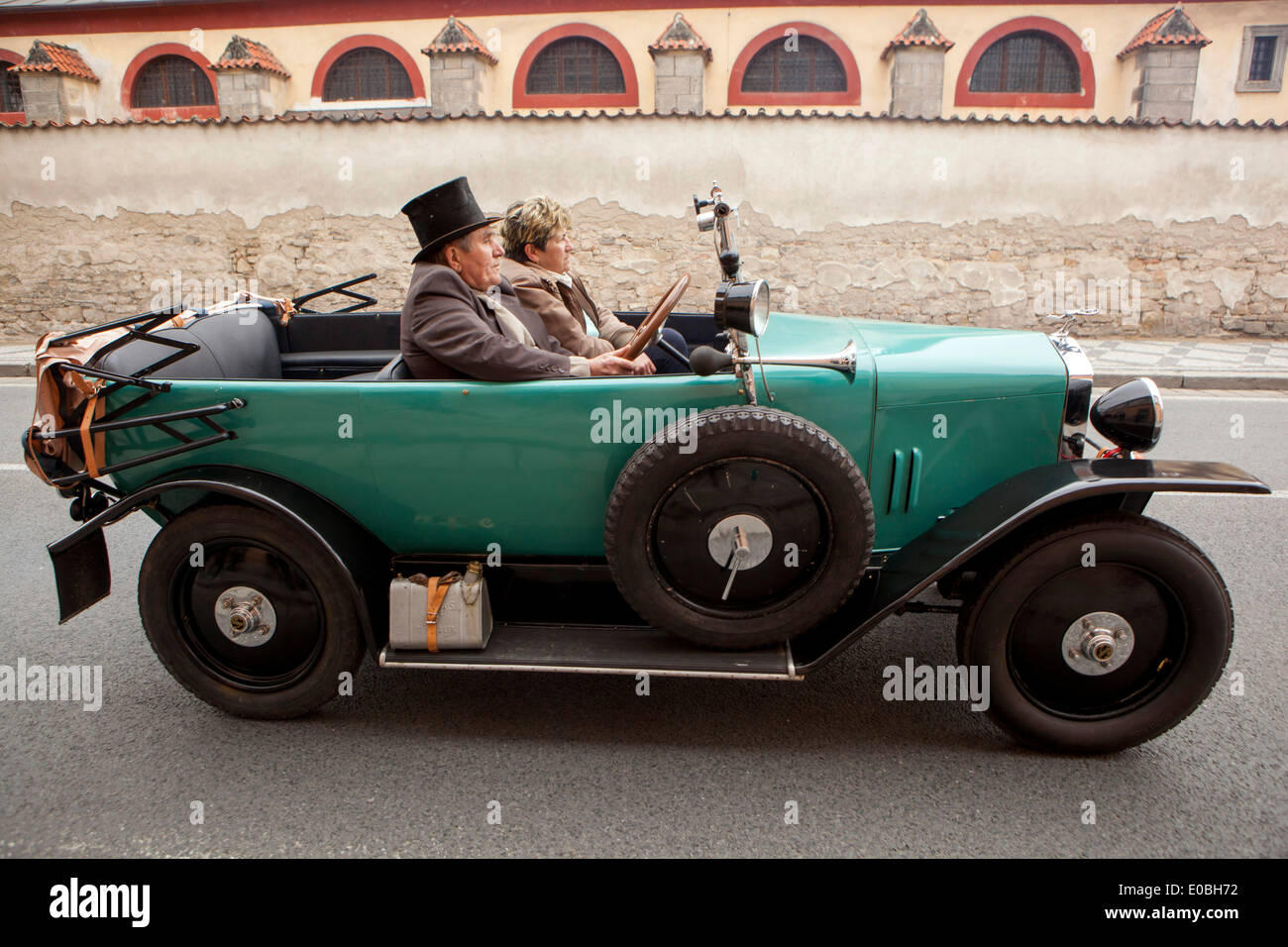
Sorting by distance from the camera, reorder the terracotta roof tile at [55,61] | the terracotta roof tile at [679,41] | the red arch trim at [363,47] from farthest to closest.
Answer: the red arch trim at [363,47], the terracotta roof tile at [55,61], the terracotta roof tile at [679,41]

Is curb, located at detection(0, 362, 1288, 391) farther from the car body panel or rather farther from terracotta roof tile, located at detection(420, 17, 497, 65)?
terracotta roof tile, located at detection(420, 17, 497, 65)

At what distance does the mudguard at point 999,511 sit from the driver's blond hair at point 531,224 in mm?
1898

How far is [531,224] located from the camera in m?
3.39

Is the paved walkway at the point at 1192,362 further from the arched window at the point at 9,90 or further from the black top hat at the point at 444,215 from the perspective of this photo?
the arched window at the point at 9,90

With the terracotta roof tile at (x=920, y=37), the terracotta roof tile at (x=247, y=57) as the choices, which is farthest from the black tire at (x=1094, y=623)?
the terracotta roof tile at (x=247, y=57)

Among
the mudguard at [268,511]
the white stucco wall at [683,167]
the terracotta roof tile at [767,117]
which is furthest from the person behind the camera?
the white stucco wall at [683,167]

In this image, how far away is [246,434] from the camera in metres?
2.62

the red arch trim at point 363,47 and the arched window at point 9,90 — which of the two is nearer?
the red arch trim at point 363,47

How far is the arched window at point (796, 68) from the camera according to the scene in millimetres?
14875

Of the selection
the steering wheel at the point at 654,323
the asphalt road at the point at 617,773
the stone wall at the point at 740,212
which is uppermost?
the stone wall at the point at 740,212

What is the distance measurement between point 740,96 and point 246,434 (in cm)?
1437

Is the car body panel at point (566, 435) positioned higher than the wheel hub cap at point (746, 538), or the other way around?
the car body panel at point (566, 435)

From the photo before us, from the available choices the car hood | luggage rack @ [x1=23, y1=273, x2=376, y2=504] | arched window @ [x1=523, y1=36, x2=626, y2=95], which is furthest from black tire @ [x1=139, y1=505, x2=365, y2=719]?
arched window @ [x1=523, y1=36, x2=626, y2=95]

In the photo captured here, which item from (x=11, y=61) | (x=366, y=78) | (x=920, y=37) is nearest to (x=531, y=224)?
(x=920, y=37)
